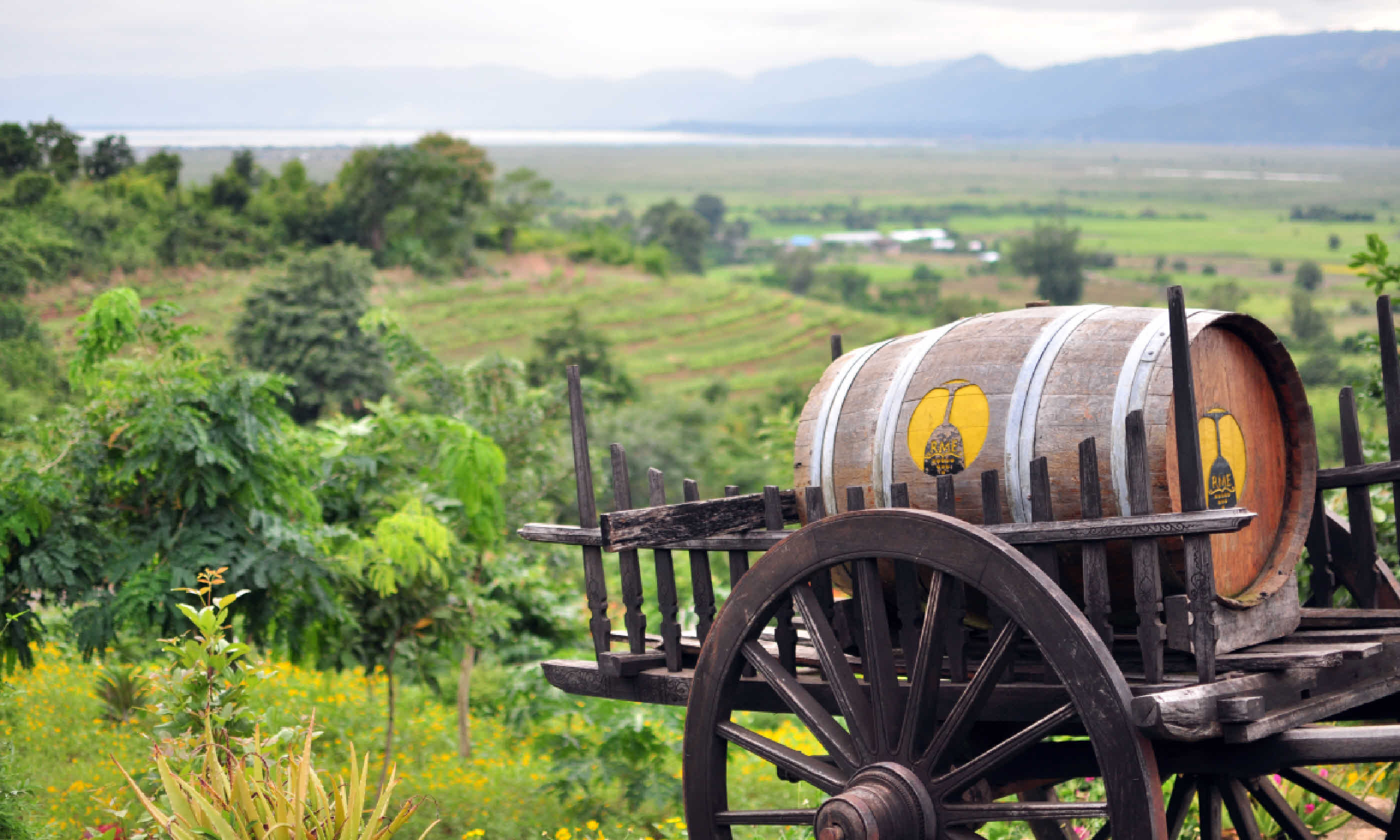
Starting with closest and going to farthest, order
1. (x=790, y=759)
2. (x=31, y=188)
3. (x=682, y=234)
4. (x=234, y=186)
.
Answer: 1. (x=790, y=759)
2. (x=31, y=188)
3. (x=234, y=186)
4. (x=682, y=234)

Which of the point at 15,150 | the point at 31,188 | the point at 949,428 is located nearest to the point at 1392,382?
the point at 949,428

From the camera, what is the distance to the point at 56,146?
42.0m

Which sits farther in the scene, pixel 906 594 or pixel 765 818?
pixel 765 818

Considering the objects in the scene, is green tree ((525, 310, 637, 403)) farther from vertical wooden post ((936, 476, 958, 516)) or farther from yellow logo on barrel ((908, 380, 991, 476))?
vertical wooden post ((936, 476, 958, 516))

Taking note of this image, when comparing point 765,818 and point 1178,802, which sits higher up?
point 765,818

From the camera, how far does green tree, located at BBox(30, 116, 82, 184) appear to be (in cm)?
4038

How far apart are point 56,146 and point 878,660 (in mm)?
46414

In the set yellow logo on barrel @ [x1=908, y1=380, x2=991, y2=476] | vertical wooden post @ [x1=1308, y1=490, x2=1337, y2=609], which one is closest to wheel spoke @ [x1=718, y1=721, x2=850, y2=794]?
yellow logo on barrel @ [x1=908, y1=380, x2=991, y2=476]

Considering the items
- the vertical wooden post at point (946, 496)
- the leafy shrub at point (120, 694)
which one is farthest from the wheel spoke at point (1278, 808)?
the leafy shrub at point (120, 694)

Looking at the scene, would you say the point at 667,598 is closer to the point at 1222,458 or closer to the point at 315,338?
the point at 1222,458

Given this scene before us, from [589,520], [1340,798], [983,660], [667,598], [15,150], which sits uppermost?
[15,150]

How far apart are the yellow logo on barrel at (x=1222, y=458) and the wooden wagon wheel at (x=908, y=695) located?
0.69 meters

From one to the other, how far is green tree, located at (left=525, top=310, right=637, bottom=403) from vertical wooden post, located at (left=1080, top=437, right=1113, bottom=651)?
33.2 meters

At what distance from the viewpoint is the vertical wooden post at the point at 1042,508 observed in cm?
300
